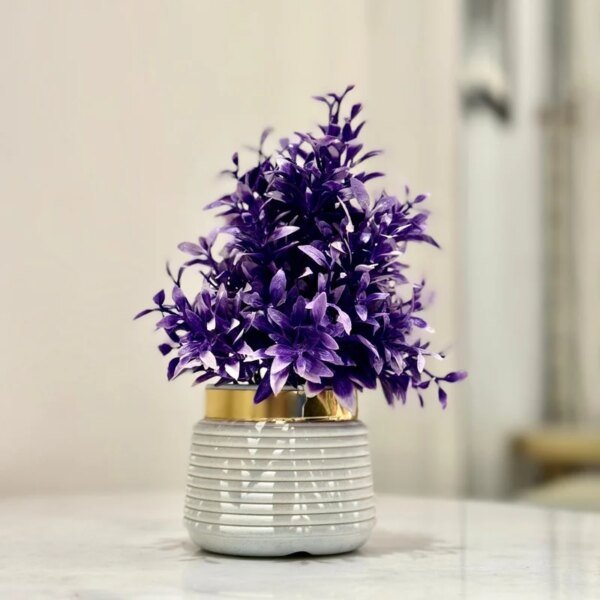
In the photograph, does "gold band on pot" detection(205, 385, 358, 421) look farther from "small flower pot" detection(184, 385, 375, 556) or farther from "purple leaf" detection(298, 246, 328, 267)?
"purple leaf" detection(298, 246, 328, 267)

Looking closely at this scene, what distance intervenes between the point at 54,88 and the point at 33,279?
0.98 ft

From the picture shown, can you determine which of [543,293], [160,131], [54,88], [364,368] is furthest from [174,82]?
[543,293]

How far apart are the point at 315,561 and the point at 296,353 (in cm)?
20

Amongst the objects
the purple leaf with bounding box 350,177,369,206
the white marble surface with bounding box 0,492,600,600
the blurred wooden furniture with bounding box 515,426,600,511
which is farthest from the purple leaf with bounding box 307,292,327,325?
the blurred wooden furniture with bounding box 515,426,600,511

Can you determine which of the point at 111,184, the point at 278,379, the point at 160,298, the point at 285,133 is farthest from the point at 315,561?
the point at 285,133

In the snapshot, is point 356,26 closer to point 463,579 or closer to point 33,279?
point 33,279

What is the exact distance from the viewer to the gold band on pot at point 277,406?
38.1 inches

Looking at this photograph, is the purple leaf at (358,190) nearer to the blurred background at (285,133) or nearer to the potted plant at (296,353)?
the potted plant at (296,353)

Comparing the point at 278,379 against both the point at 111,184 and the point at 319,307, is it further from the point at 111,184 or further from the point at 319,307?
the point at 111,184

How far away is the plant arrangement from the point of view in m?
0.94

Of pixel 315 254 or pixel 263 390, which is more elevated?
pixel 315 254

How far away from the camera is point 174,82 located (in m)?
1.80

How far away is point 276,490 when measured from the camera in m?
0.95

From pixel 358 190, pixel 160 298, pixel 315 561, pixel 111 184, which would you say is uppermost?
pixel 111 184
